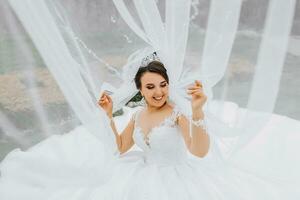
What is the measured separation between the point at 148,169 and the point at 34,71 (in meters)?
0.72

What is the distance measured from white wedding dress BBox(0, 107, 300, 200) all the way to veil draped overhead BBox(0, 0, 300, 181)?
0.32 feet

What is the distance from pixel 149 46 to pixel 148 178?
17.5 inches

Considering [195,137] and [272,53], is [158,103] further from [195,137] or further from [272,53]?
[272,53]

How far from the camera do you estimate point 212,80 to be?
182 cm

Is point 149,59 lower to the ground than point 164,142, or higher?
higher

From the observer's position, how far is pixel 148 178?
1.71 m

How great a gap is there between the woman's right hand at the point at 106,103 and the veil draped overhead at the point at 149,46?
2.2 inches

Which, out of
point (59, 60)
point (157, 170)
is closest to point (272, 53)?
point (157, 170)

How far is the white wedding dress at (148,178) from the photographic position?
1.69 m

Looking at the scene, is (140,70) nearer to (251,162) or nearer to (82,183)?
(82,183)

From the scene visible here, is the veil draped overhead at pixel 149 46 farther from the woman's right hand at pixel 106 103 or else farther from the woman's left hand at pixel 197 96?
the woman's left hand at pixel 197 96

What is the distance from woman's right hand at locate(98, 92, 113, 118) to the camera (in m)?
1.69

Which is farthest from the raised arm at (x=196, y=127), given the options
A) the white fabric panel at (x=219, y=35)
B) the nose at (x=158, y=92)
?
the white fabric panel at (x=219, y=35)

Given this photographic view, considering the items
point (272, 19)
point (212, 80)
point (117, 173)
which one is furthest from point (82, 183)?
point (272, 19)
